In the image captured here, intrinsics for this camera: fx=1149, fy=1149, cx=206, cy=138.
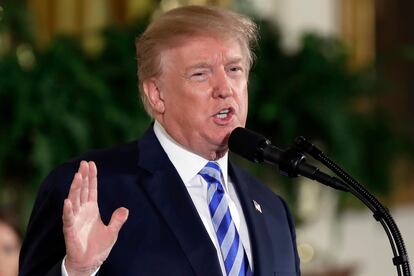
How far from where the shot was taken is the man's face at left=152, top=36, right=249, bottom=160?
2.80 m

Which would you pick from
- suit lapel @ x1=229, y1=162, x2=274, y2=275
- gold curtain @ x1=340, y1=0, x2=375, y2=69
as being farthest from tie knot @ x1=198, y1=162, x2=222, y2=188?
gold curtain @ x1=340, y1=0, x2=375, y2=69

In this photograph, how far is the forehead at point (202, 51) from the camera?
111 inches

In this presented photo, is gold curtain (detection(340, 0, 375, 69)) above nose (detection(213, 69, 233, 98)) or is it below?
below

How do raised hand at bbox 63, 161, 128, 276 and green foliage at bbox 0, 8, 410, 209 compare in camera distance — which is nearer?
raised hand at bbox 63, 161, 128, 276

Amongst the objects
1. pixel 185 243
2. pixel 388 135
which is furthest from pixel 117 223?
pixel 388 135

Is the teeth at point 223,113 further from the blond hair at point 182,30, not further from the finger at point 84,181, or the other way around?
the finger at point 84,181

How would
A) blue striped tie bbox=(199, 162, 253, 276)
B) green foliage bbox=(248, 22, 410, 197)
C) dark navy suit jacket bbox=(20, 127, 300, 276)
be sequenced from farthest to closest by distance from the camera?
green foliage bbox=(248, 22, 410, 197) → blue striped tie bbox=(199, 162, 253, 276) → dark navy suit jacket bbox=(20, 127, 300, 276)

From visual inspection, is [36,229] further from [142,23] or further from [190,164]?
[142,23]

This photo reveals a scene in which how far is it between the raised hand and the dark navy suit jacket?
0.09 metres

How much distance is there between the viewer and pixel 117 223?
253cm

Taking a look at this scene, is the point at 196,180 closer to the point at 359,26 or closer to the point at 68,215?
the point at 68,215

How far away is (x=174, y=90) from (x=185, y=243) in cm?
41

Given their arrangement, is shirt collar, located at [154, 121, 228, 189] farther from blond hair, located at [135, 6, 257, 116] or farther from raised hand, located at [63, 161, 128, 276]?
raised hand, located at [63, 161, 128, 276]

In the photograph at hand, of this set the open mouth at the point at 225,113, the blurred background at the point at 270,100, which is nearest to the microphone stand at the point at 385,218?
the open mouth at the point at 225,113
